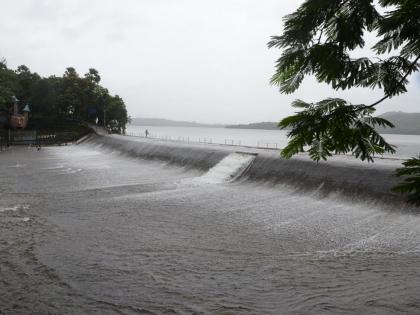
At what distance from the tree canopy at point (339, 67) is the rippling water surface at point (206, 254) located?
6.70 m

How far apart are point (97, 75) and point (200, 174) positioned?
77466 mm

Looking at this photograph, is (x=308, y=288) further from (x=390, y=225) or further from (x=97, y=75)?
(x=97, y=75)

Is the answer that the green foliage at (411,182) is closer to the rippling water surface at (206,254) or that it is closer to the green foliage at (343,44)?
the green foliage at (343,44)

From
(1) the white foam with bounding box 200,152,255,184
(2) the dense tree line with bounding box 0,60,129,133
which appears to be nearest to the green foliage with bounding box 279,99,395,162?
(1) the white foam with bounding box 200,152,255,184

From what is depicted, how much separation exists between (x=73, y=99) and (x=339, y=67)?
94723mm

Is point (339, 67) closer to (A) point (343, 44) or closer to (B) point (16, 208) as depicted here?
(A) point (343, 44)

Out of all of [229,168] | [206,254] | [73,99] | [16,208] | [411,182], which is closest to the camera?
[411,182]

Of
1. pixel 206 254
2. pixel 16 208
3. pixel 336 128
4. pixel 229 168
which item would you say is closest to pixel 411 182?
pixel 336 128

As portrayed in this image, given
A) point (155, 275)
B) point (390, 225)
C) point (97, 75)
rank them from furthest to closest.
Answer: point (97, 75) < point (390, 225) < point (155, 275)

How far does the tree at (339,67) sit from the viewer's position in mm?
3342

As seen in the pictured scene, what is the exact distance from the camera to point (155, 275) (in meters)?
11.0

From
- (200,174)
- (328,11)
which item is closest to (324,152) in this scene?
(328,11)

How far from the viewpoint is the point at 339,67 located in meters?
3.41

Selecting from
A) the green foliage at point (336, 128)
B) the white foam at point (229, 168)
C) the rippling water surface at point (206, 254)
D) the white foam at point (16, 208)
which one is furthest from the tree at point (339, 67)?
the white foam at point (229, 168)
